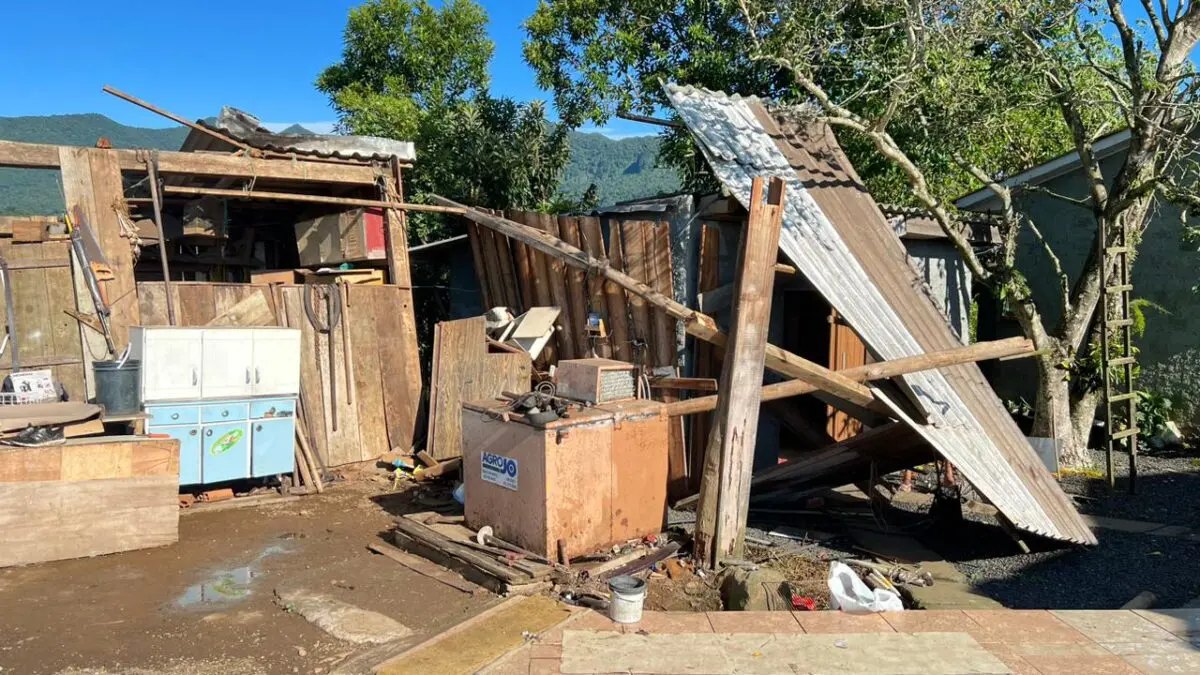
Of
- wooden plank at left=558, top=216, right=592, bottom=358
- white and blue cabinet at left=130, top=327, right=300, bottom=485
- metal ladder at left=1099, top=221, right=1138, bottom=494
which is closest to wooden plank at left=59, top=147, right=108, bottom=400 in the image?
white and blue cabinet at left=130, top=327, right=300, bottom=485

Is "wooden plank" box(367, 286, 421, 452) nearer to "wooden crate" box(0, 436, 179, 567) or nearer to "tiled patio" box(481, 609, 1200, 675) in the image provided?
"wooden crate" box(0, 436, 179, 567)

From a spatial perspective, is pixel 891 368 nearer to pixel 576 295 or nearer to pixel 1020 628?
pixel 1020 628

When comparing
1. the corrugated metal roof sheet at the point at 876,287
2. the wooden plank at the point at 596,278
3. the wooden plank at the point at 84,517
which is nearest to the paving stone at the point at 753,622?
the corrugated metal roof sheet at the point at 876,287

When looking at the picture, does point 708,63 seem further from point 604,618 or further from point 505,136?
point 604,618

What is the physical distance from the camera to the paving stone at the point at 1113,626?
4621 mm

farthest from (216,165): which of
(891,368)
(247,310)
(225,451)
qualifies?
(891,368)

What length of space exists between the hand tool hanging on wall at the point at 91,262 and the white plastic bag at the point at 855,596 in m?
6.72

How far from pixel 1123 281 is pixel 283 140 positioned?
9335 millimetres

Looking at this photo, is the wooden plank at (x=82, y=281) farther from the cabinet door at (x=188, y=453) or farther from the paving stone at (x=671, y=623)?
the paving stone at (x=671, y=623)

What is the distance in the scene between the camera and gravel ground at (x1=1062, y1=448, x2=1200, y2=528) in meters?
7.54

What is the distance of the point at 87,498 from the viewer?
593 centimetres

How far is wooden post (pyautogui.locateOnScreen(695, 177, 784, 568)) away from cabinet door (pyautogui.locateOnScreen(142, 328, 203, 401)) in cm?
471

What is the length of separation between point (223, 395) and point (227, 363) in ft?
0.98

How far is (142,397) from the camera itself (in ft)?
22.8
